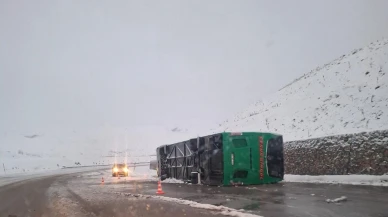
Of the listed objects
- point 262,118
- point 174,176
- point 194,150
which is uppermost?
point 262,118

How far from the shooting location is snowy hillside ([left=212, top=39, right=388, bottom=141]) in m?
21.3

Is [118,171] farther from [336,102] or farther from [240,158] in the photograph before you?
[240,158]

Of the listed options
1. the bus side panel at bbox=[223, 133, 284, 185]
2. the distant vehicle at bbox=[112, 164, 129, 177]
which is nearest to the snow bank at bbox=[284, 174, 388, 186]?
the bus side panel at bbox=[223, 133, 284, 185]

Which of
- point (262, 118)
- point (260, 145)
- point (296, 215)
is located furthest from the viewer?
point (262, 118)

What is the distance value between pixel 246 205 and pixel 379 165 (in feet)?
27.8

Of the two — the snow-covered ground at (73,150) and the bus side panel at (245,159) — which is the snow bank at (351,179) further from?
the snow-covered ground at (73,150)

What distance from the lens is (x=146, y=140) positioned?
103312 millimetres

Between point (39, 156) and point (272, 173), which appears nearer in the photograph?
point (272, 173)

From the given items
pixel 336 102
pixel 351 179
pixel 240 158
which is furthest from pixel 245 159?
pixel 336 102

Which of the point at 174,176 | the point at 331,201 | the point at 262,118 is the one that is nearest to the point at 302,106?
the point at 262,118

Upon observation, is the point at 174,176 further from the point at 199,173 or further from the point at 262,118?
the point at 262,118

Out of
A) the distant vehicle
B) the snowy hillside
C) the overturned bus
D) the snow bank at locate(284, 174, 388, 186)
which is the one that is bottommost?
the distant vehicle

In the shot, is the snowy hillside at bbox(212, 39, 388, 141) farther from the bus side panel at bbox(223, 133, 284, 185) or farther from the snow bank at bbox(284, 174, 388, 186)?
the bus side panel at bbox(223, 133, 284, 185)

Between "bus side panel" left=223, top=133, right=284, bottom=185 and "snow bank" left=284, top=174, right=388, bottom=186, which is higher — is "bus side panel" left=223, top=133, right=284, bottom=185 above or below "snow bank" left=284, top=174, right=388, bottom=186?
above
